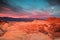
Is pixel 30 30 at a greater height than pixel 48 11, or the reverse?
pixel 48 11

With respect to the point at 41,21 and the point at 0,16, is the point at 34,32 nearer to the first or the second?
the point at 41,21

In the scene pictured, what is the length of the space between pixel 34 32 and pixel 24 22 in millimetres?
187

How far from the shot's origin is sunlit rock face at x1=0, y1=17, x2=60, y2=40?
162 centimetres

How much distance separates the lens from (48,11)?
1700mm

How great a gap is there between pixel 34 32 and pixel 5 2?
1.80 feet

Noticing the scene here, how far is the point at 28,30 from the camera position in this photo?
1648 mm

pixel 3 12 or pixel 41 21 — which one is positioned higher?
pixel 3 12

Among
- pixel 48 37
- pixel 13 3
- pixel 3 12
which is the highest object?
pixel 13 3

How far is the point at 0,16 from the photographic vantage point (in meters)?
1.70

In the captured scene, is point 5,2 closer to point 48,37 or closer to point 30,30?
point 30,30

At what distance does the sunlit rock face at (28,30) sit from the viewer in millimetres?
1615

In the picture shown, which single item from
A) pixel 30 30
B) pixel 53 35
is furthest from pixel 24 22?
pixel 53 35

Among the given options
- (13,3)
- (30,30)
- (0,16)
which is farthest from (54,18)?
(0,16)

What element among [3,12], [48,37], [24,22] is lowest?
[48,37]
